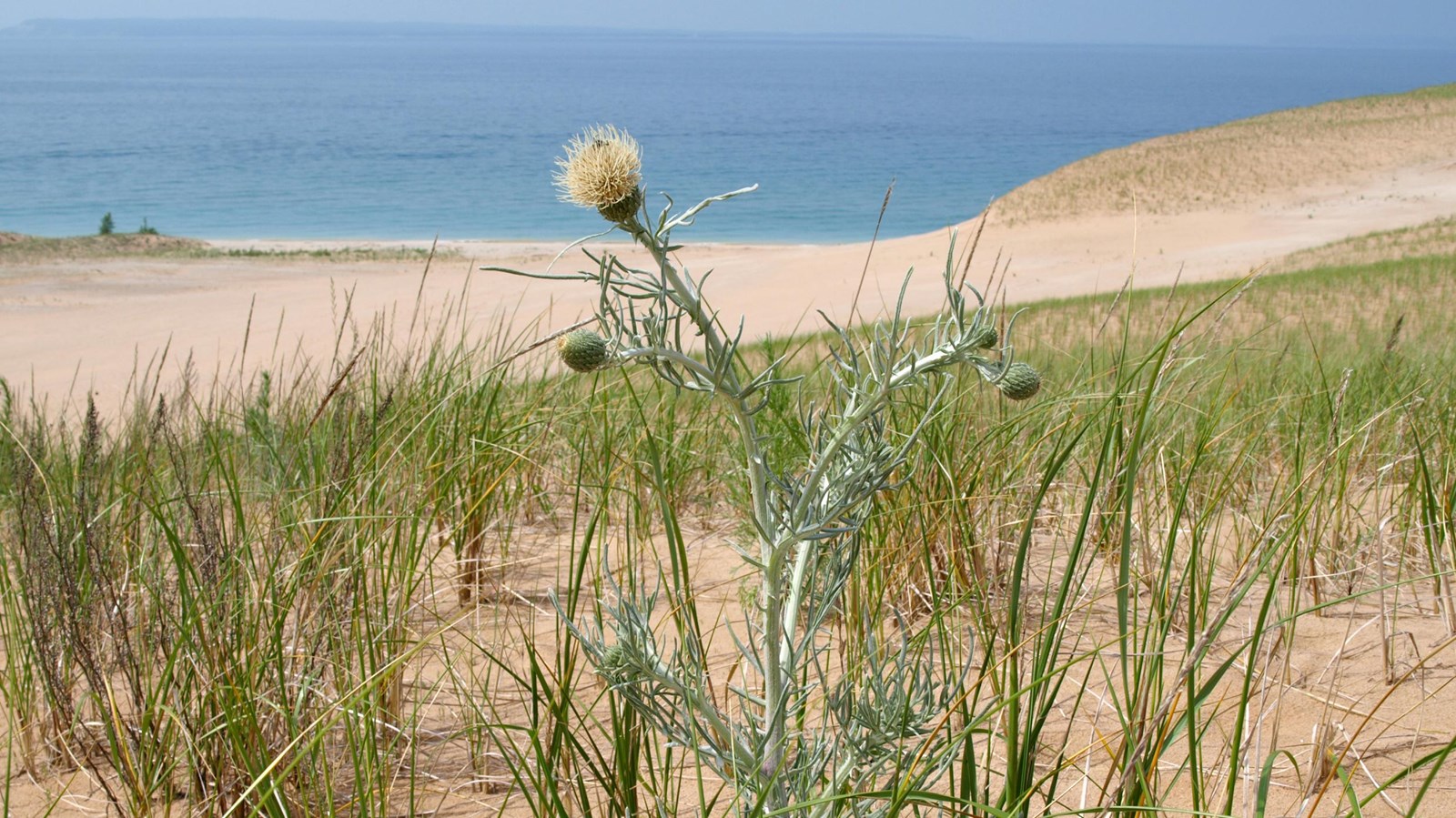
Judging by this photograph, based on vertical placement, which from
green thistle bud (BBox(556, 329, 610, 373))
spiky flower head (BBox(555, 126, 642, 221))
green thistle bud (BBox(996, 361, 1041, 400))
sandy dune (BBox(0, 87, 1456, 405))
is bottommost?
green thistle bud (BBox(996, 361, 1041, 400))

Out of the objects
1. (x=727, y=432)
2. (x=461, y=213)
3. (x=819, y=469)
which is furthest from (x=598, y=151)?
(x=461, y=213)

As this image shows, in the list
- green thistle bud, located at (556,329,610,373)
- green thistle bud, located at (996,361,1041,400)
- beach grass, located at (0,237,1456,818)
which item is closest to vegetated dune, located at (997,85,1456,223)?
beach grass, located at (0,237,1456,818)

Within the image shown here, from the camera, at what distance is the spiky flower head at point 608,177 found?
3.96ft

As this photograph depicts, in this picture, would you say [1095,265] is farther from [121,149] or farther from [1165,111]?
[1165,111]

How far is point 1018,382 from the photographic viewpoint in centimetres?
138

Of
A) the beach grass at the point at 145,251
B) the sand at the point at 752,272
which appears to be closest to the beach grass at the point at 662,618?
the sand at the point at 752,272

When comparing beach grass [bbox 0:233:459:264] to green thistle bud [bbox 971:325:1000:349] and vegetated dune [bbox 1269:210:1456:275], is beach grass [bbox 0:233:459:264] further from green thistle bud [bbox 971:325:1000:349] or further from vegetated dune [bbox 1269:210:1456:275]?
green thistle bud [bbox 971:325:1000:349]

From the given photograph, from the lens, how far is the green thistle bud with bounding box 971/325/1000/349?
1.32 metres

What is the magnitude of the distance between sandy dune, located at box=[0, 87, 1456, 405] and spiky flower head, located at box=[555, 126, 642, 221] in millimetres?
12105

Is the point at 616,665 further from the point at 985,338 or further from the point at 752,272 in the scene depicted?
the point at 752,272

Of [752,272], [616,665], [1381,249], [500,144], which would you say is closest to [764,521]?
[616,665]

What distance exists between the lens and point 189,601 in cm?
228

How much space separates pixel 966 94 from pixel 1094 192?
86567 mm

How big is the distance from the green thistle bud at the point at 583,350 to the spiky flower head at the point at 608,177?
0.48ft
